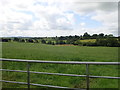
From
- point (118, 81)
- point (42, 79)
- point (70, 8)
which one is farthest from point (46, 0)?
point (118, 81)

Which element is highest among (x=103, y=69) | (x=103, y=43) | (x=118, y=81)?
(x=103, y=43)

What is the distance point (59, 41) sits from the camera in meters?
5.75

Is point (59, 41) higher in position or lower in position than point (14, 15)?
lower

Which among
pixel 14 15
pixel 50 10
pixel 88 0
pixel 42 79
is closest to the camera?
pixel 42 79


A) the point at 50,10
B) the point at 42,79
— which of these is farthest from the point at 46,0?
the point at 42,79

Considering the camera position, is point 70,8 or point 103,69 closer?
point 103,69

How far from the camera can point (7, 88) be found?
7.39 feet

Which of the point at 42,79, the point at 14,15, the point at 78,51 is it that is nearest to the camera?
the point at 42,79

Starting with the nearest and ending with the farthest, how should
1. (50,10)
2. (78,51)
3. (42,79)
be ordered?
1. (42,79)
2. (50,10)
3. (78,51)

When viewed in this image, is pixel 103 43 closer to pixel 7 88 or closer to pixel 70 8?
pixel 70 8

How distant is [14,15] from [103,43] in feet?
15.0

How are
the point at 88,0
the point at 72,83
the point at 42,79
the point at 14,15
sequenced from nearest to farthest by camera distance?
the point at 72,83, the point at 42,79, the point at 88,0, the point at 14,15

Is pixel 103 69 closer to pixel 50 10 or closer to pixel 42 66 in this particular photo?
pixel 42 66

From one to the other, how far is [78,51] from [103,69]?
4945 millimetres
